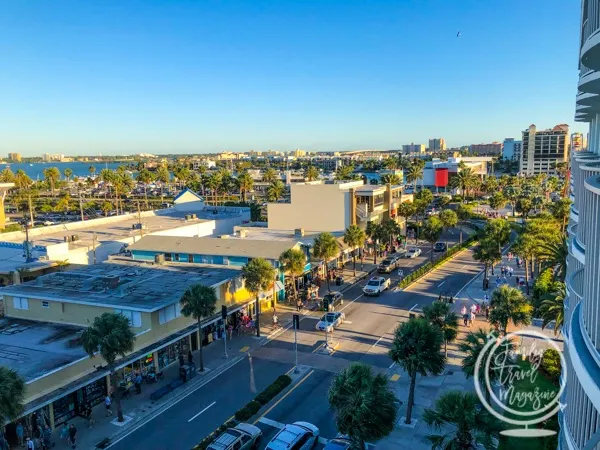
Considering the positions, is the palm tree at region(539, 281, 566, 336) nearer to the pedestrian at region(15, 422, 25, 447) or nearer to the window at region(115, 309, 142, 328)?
the window at region(115, 309, 142, 328)

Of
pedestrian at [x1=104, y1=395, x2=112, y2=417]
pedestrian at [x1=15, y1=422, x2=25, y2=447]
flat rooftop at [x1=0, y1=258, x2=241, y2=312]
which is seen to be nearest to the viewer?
pedestrian at [x1=15, y1=422, x2=25, y2=447]

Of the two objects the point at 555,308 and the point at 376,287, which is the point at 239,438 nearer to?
the point at 555,308

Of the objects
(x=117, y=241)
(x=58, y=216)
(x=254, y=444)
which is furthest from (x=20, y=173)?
(x=254, y=444)

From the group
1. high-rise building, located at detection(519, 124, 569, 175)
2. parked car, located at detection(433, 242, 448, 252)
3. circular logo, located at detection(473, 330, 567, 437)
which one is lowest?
parked car, located at detection(433, 242, 448, 252)

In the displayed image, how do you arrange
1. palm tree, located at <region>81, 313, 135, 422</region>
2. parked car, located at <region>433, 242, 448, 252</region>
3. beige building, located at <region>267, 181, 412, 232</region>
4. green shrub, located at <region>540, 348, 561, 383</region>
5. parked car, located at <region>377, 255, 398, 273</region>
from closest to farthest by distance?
palm tree, located at <region>81, 313, 135, 422</region> < green shrub, located at <region>540, 348, 561, 383</region> < parked car, located at <region>377, 255, 398, 273</region> < beige building, located at <region>267, 181, 412, 232</region> < parked car, located at <region>433, 242, 448, 252</region>

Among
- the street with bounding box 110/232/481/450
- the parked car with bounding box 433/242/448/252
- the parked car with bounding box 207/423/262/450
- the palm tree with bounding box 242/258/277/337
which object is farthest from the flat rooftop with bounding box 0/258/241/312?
the parked car with bounding box 433/242/448/252

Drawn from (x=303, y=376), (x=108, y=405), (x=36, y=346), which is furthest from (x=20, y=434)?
(x=303, y=376)

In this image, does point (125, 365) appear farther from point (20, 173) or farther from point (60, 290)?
point (20, 173)

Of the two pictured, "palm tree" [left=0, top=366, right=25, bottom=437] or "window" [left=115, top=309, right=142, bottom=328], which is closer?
"palm tree" [left=0, top=366, right=25, bottom=437]
